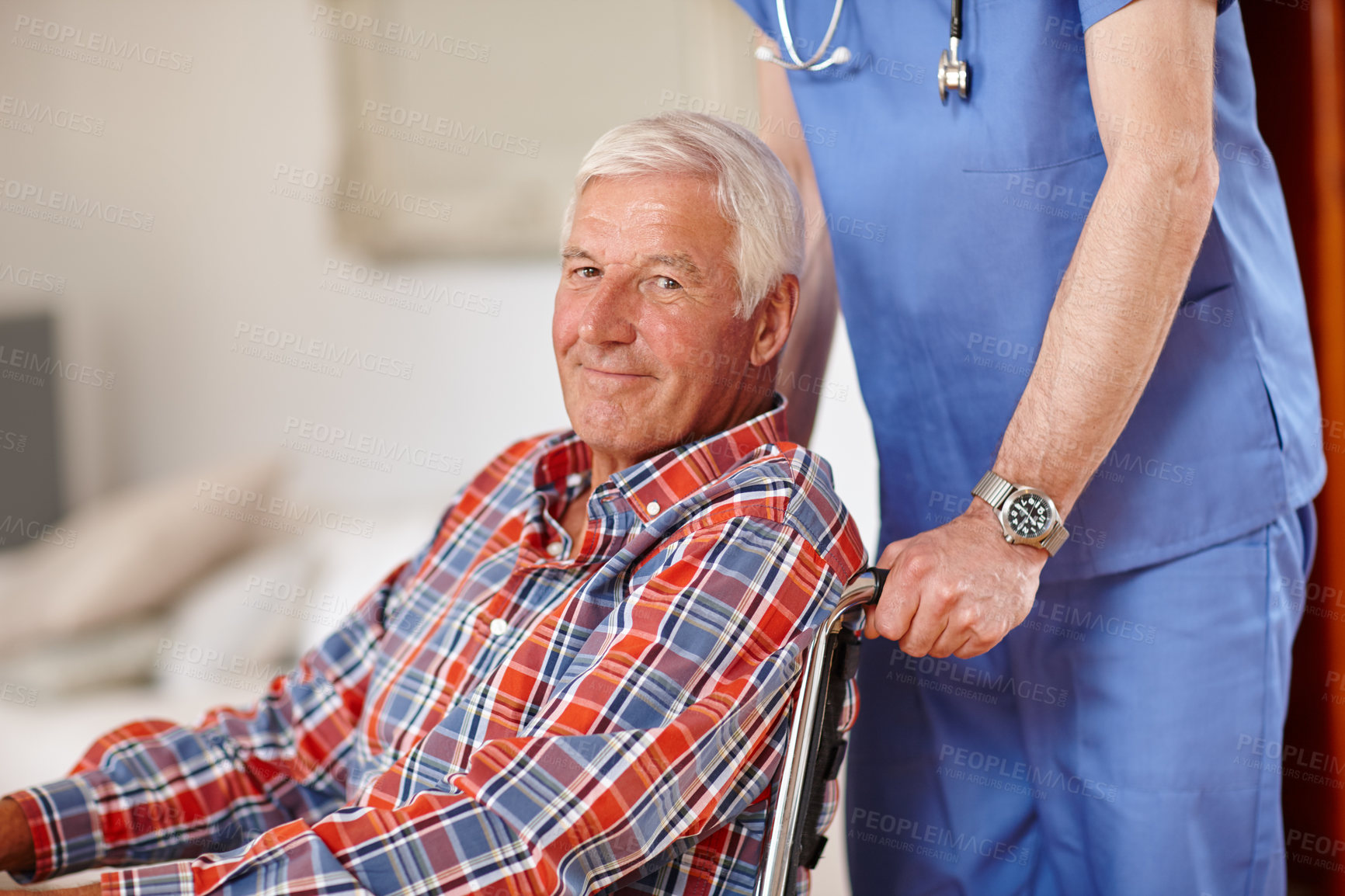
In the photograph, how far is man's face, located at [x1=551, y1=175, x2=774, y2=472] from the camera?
1.10 metres

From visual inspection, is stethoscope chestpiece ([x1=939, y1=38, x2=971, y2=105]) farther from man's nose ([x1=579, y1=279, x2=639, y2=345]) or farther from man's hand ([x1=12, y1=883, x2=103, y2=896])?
man's hand ([x1=12, y1=883, x2=103, y2=896])

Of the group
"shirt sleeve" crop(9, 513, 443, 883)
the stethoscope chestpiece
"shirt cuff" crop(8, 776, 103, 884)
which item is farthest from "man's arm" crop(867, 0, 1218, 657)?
"shirt cuff" crop(8, 776, 103, 884)

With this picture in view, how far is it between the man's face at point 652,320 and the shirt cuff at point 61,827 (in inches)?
25.1

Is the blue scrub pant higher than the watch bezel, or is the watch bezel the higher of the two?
the watch bezel

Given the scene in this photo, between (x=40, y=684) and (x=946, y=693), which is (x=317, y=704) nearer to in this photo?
(x=946, y=693)

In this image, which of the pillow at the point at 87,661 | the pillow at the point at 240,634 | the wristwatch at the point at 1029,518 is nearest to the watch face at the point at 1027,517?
the wristwatch at the point at 1029,518

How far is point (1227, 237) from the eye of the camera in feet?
3.53

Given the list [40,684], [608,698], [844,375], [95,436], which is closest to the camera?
[608,698]

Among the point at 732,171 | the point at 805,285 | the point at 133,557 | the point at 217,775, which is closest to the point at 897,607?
the point at 732,171

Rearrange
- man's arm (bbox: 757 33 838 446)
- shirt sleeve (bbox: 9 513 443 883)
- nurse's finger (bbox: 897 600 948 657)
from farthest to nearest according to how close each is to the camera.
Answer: man's arm (bbox: 757 33 838 446) → shirt sleeve (bbox: 9 513 443 883) → nurse's finger (bbox: 897 600 948 657)

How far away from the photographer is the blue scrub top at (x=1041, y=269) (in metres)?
1.08

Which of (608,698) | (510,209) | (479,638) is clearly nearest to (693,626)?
(608,698)

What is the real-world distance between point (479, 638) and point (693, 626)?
0.32 m

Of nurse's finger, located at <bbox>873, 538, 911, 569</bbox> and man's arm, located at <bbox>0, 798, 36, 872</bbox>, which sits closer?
nurse's finger, located at <bbox>873, 538, 911, 569</bbox>
